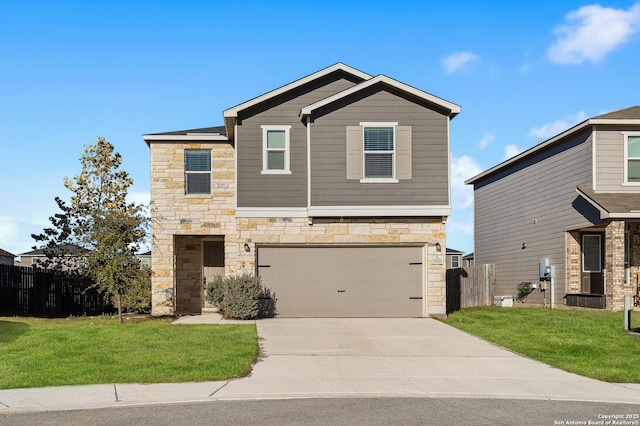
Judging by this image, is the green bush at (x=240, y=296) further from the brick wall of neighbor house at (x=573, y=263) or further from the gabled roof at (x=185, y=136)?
the brick wall of neighbor house at (x=573, y=263)

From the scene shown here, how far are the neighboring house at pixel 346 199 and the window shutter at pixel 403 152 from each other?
31 mm

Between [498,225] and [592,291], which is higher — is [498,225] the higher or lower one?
the higher one

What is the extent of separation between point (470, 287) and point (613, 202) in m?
7.42

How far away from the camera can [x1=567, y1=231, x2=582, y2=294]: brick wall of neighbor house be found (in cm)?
2619

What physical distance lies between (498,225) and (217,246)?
585 inches

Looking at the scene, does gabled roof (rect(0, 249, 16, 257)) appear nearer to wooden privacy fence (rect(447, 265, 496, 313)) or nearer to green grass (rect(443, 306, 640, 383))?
wooden privacy fence (rect(447, 265, 496, 313))

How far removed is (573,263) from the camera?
26344mm

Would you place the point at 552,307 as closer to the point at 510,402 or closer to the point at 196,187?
the point at 196,187

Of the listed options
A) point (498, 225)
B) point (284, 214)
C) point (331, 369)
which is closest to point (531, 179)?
point (498, 225)

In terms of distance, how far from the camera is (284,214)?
21.6 metres

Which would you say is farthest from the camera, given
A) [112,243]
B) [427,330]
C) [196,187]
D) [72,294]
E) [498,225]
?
[498,225]

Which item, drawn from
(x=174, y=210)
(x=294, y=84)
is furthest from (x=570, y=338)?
(x=174, y=210)

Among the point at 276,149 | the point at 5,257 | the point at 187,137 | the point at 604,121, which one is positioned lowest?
the point at 5,257

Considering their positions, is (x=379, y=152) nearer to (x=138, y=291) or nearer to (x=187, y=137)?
(x=187, y=137)
